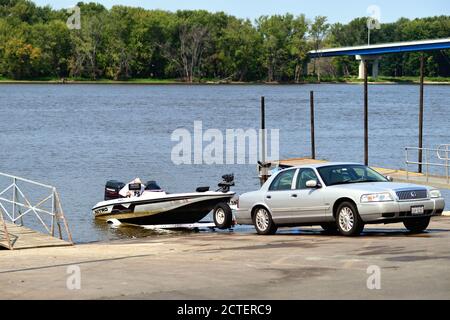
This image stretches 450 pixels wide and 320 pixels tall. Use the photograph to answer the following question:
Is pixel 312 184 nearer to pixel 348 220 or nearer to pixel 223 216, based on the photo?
pixel 348 220

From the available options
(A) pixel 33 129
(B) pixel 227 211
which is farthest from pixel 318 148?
(B) pixel 227 211

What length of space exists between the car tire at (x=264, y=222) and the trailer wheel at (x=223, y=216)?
4244 mm

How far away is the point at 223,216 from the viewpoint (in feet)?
91.0

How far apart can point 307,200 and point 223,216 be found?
20.5ft

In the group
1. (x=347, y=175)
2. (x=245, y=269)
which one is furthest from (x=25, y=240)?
(x=245, y=269)

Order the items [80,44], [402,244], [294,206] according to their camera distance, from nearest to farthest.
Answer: [402,244]
[294,206]
[80,44]

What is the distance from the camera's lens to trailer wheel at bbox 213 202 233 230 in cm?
2761

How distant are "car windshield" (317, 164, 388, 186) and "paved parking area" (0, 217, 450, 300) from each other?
3.92ft

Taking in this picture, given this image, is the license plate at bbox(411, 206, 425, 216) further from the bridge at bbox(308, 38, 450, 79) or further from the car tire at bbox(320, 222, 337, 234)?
the bridge at bbox(308, 38, 450, 79)

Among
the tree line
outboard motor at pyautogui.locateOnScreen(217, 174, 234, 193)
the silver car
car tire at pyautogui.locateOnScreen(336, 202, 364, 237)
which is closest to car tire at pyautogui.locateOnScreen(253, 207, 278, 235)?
the silver car

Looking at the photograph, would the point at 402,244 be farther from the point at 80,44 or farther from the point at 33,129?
the point at 80,44

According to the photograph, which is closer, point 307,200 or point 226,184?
point 307,200

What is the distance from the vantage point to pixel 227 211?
2762 centimetres
